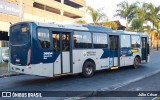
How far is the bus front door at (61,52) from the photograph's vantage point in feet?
40.3

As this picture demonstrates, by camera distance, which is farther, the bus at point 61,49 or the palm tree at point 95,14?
the palm tree at point 95,14

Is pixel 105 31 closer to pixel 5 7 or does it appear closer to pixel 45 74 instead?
pixel 45 74

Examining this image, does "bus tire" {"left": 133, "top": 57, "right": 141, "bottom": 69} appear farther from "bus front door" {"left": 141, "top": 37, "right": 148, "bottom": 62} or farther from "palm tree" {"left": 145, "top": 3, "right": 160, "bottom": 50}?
"palm tree" {"left": 145, "top": 3, "right": 160, "bottom": 50}

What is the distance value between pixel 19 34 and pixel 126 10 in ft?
126

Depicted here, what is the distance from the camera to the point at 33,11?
43312 mm

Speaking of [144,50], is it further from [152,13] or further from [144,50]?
[152,13]

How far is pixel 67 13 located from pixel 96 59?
1819 inches

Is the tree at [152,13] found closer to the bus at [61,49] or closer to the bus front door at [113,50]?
the bus at [61,49]

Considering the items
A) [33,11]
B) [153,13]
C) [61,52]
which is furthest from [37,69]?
[153,13]

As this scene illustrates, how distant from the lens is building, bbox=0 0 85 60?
106 ft

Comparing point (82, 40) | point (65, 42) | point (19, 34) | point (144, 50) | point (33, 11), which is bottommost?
point (144, 50)

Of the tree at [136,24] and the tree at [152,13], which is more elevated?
the tree at [152,13]

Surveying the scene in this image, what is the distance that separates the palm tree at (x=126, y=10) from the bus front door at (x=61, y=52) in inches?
1440

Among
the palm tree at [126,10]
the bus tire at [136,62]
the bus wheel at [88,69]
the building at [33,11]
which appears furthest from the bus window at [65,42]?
the palm tree at [126,10]
